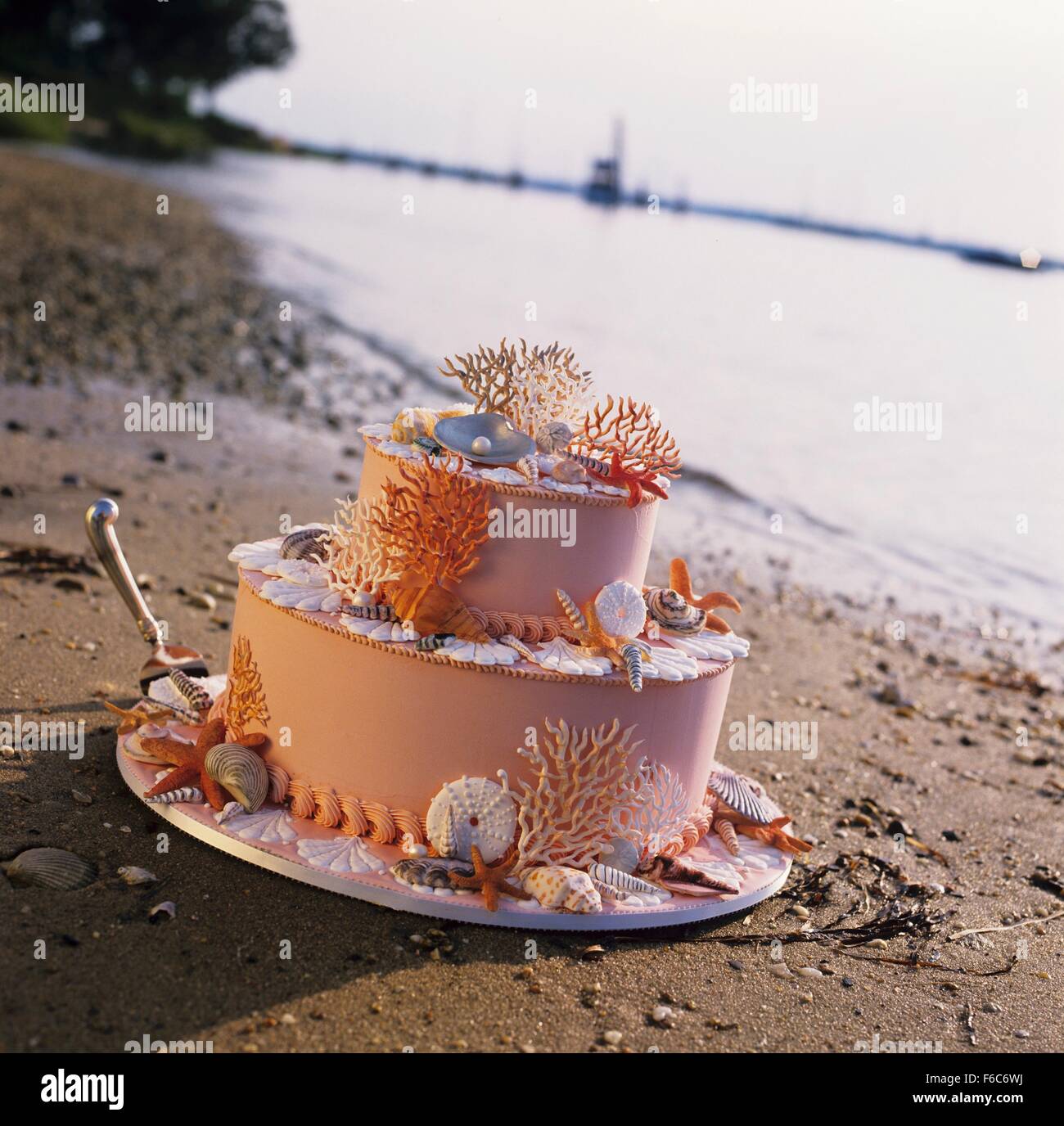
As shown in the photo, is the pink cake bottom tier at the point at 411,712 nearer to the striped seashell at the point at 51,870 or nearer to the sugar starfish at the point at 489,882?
the sugar starfish at the point at 489,882

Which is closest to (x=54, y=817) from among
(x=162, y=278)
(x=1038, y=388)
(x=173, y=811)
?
(x=173, y=811)

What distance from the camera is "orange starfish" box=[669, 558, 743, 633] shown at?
6.39 metres

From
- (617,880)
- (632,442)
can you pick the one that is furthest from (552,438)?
(617,880)

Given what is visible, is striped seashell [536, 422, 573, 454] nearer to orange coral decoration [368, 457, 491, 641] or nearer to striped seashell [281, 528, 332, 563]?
orange coral decoration [368, 457, 491, 641]

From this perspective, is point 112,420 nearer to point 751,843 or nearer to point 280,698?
point 280,698

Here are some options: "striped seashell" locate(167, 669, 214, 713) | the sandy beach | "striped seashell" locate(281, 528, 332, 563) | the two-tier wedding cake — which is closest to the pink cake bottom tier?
the two-tier wedding cake

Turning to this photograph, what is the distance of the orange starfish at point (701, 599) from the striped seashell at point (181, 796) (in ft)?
8.42

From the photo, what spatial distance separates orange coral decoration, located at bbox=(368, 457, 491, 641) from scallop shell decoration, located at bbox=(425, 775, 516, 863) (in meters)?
0.66

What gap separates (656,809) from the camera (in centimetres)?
574

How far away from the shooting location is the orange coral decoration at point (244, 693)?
5.85 meters

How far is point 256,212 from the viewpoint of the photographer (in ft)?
160

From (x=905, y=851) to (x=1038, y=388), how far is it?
29975mm

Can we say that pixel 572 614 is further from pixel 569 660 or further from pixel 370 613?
pixel 370 613

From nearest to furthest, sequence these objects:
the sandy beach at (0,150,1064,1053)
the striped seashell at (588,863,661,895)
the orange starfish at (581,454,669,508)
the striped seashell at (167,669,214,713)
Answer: the sandy beach at (0,150,1064,1053), the striped seashell at (588,863,661,895), the orange starfish at (581,454,669,508), the striped seashell at (167,669,214,713)
